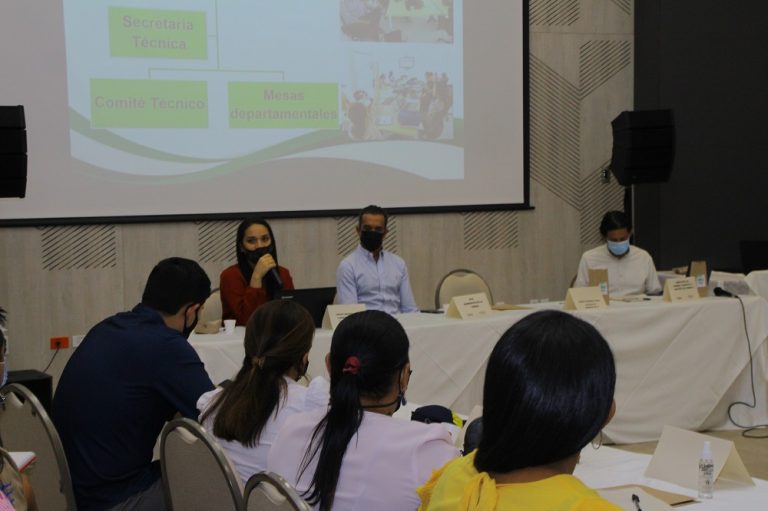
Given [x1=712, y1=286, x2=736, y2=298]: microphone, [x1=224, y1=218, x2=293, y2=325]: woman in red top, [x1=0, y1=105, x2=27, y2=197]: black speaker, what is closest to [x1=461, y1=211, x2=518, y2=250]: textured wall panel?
[x1=712, y1=286, x2=736, y2=298]: microphone

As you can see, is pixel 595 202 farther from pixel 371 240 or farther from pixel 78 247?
pixel 78 247

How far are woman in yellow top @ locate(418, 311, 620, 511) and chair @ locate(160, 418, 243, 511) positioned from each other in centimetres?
85

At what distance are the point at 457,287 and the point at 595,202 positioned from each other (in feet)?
7.46

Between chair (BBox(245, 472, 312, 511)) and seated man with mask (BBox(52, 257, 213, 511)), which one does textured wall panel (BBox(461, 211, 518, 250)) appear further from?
chair (BBox(245, 472, 312, 511))

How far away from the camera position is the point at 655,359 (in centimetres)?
527

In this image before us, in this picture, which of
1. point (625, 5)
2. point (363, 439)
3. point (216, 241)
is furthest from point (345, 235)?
point (363, 439)

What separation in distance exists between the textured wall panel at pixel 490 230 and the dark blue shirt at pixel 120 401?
4676mm

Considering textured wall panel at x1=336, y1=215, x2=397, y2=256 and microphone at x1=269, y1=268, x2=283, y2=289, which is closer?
microphone at x1=269, y1=268, x2=283, y2=289

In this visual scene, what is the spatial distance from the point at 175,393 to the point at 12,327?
3.68 m

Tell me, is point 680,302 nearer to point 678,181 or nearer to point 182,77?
point 678,181

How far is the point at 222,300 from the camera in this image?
16.9ft

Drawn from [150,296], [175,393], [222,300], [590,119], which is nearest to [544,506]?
[175,393]

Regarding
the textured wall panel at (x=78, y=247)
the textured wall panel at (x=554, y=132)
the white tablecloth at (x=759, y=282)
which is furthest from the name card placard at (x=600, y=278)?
the textured wall panel at (x=78, y=247)

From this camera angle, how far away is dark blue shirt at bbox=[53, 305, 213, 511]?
267 centimetres
